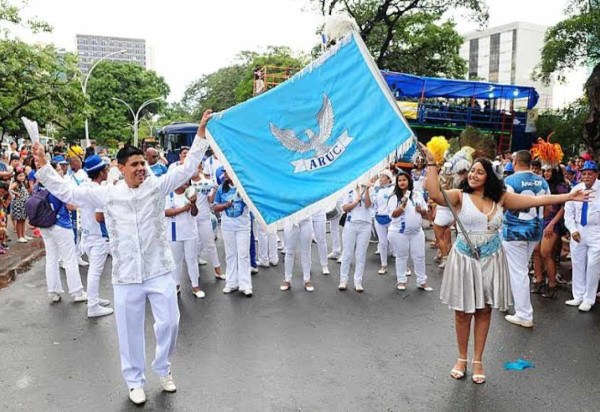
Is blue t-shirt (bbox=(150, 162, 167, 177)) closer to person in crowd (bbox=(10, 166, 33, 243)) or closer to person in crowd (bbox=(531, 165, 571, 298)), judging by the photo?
person in crowd (bbox=(10, 166, 33, 243))

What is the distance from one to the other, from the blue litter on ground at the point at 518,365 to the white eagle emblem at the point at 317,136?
2604mm

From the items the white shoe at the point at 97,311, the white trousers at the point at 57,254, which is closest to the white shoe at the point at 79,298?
the white trousers at the point at 57,254

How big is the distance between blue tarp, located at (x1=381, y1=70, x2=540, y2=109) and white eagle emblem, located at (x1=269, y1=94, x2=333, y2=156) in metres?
14.2

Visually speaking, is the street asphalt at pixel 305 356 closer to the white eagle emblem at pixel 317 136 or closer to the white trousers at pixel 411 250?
the white trousers at pixel 411 250

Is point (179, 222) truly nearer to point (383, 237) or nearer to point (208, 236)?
point (208, 236)

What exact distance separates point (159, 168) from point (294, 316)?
116 inches

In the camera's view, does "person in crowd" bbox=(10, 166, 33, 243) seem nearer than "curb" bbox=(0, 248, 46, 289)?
No

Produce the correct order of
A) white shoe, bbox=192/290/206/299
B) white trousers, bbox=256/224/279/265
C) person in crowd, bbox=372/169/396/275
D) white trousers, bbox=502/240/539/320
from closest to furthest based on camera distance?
white trousers, bbox=502/240/539/320 < white shoe, bbox=192/290/206/299 < person in crowd, bbox=372/169/396/275 < white trousers, bbox=256/224/279/265

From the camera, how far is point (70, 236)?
261 inches

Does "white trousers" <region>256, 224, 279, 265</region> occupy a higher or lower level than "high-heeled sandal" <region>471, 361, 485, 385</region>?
higher

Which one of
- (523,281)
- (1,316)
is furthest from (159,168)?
(523,281)

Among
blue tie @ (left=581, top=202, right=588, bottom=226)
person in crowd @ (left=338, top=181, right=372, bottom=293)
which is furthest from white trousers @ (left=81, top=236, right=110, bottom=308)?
blue tie @ (left=581, top=202, right=588, bottom=226)

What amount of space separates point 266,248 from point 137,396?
191 inches

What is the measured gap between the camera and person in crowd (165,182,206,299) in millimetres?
6703
